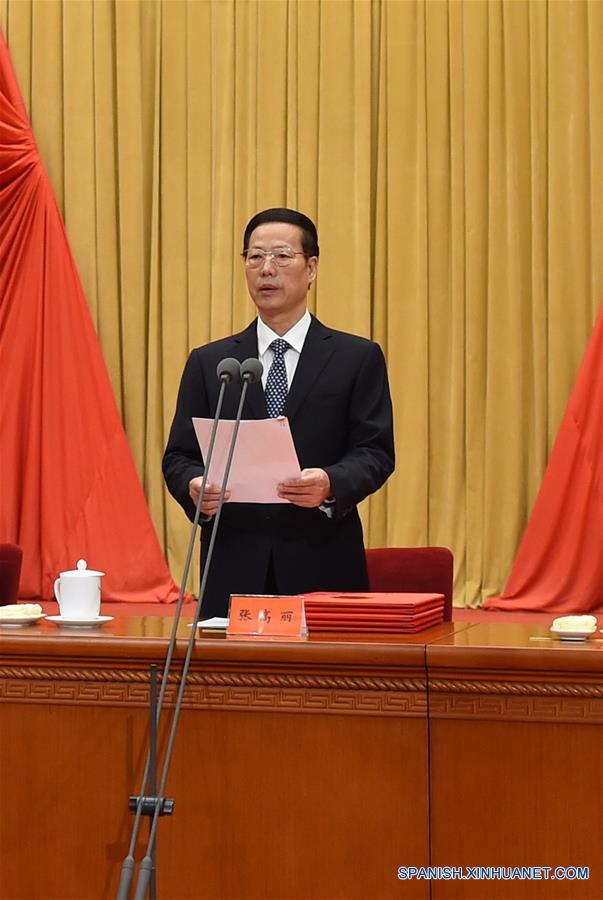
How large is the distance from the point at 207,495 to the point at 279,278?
59 centimetres

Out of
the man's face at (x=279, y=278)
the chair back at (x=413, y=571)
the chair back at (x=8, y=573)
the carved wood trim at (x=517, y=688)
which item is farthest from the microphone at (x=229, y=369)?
the chair back at (x=8, y=573)

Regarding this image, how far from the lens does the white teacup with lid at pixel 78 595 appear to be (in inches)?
79.0

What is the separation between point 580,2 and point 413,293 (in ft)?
4.57

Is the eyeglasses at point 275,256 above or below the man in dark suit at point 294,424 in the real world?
above

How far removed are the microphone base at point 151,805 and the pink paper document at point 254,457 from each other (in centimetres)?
58

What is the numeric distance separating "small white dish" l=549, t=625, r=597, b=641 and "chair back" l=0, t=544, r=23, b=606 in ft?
5.40

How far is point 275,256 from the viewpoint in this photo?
2.47 metres

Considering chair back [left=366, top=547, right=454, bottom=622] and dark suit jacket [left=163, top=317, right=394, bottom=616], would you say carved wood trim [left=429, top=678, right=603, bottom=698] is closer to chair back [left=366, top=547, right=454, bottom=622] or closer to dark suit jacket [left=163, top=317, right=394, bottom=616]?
dark suit jacket [left=163, top=317, right=394, bottom=616]

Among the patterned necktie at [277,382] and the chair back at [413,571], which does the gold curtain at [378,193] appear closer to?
the chair back at [413,571]

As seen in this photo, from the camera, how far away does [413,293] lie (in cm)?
515

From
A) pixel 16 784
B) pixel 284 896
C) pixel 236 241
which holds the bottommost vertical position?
pixel 284 896

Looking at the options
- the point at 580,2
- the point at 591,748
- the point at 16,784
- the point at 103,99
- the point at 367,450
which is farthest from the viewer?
the point at 103,99

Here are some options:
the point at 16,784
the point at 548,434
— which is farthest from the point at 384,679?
the point at 548,434

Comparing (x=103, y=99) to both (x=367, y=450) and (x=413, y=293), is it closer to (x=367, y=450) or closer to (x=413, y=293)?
(x=413, y=293)
